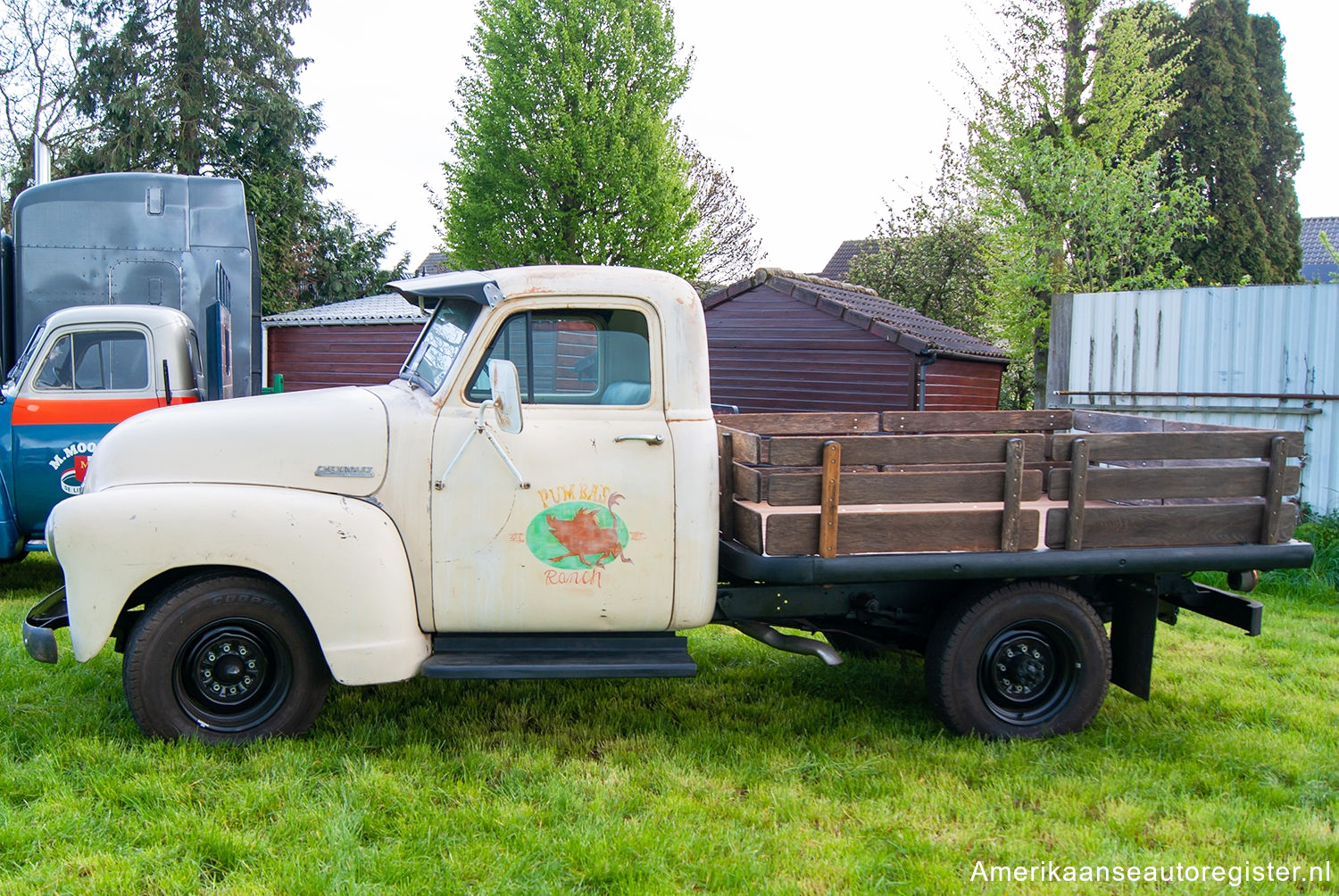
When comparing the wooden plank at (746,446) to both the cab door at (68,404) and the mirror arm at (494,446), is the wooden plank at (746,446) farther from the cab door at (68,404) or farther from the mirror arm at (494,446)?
the cab door at (68,404)

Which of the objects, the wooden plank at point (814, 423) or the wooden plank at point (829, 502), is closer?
the wooden plank at point (829, 502)

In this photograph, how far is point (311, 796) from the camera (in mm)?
3602

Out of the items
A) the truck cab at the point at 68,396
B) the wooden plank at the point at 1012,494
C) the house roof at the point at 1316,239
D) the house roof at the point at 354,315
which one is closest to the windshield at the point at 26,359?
the truck cab at the point at 68,396

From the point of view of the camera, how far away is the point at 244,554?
379cm

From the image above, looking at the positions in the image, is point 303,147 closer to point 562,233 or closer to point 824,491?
point 562,233

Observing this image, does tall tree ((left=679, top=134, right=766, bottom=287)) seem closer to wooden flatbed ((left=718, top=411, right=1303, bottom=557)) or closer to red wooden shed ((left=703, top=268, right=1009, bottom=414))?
red wooden shed ((left=703, top=268, right=1009, bottom=414))

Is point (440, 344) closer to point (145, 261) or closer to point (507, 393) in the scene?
point (507, 393)

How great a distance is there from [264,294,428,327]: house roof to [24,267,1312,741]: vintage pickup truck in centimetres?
1381

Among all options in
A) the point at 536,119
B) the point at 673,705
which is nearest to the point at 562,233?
the point at 536,119

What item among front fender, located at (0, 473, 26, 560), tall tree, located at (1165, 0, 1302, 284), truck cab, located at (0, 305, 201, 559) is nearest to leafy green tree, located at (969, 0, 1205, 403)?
tall tree, located at (1165, 0, 1302, 284)

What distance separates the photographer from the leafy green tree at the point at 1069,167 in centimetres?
1463

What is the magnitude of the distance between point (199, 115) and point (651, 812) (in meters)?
25.1

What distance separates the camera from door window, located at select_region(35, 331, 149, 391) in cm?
659

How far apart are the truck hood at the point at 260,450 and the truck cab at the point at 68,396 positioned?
9.64 ft
